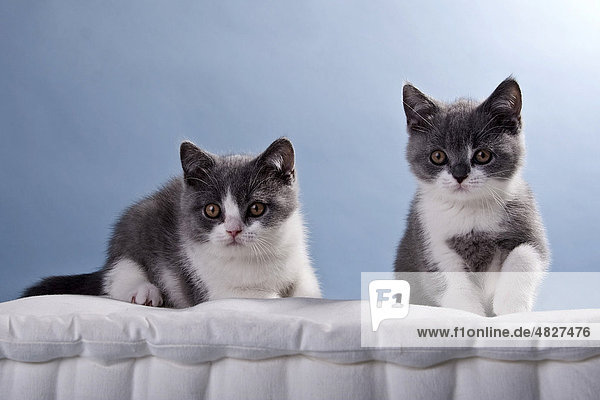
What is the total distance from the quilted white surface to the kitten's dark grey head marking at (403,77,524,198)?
0.50m

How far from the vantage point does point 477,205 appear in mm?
1813

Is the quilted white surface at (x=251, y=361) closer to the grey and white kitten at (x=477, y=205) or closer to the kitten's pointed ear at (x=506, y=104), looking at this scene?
the grey and white kitten at (x=477, y=205)

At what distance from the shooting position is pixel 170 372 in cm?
127

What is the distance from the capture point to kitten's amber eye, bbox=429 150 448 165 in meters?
1.82

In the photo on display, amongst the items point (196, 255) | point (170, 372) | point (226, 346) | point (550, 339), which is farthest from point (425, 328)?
point (196, 255)

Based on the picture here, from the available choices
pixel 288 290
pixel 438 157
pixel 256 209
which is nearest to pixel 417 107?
pixel 438 157

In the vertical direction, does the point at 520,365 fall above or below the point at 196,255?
below

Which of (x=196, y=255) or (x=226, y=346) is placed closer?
(x=226, y=346)

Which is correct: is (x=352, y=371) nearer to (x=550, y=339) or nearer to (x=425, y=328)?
(x=425, y=328)

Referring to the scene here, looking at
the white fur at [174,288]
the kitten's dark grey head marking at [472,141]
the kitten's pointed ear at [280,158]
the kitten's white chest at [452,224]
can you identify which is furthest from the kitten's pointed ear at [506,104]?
the white fur at [174,288]

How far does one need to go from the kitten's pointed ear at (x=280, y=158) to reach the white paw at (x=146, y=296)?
48 centimetres

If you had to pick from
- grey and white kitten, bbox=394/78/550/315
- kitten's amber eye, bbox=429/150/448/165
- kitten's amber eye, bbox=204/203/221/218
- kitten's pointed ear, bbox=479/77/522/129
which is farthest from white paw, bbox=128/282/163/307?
kitten's pointed ear, bbox=479/77/522/129

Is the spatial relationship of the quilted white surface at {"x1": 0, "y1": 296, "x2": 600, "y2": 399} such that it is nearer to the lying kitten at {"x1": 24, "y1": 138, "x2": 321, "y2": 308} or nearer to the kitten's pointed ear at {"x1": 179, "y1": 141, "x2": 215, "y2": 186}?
the lying kitten at {"x1": 24, "y1": 138, "x2": 321, "y2": 308}

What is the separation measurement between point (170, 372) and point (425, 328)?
0.48m
